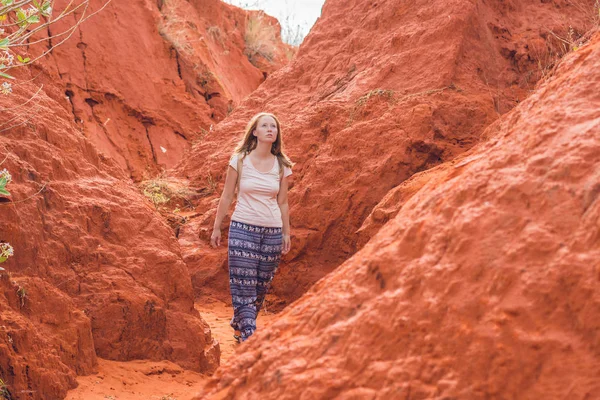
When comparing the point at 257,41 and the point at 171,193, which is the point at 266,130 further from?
the point at 257,41

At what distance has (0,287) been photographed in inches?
147

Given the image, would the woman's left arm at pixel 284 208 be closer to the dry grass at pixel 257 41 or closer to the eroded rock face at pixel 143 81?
the eroded rock face at pixel 143 81

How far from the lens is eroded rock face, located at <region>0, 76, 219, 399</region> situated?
3764 millimetres

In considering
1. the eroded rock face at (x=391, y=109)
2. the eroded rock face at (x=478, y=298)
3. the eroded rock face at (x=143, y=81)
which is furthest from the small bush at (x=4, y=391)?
the eroded rock face at (x=143, y=81)

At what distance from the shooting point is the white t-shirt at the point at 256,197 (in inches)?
196

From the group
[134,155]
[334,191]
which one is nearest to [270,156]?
[334,191]

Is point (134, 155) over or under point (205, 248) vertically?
over

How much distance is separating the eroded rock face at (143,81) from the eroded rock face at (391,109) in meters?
4.39

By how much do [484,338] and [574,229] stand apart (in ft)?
1.19

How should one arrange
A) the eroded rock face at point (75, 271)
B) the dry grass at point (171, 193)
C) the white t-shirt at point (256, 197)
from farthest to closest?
the dry grass at point (171, 193)
the white t-shirt at point (256, 197)
the eroded rock face at point (75, 271)

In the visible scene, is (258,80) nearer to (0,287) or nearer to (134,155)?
(134,155)

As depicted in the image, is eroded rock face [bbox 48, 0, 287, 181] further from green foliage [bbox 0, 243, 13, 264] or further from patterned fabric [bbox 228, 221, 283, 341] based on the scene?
green foliage [bbox 0, 243, 13, 264]

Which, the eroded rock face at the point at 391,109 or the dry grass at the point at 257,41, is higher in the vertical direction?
the dry grass at the point at 257,41

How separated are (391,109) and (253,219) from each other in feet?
7.58
